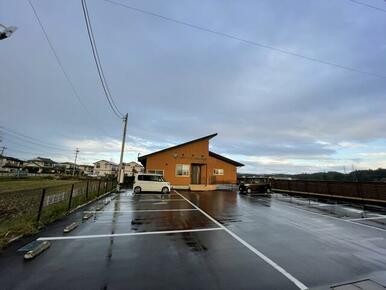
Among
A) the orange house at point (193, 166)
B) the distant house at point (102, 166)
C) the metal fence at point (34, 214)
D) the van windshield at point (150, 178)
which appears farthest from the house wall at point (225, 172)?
the distant house at point (102, 166)

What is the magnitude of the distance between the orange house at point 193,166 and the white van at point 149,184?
4.74 m

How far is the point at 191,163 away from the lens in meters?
26.4

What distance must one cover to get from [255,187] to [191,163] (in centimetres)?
735

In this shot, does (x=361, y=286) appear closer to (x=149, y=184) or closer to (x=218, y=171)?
(x=149, y=184)

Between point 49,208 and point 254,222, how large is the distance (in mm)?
7565

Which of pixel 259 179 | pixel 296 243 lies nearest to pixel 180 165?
pixel 259 179

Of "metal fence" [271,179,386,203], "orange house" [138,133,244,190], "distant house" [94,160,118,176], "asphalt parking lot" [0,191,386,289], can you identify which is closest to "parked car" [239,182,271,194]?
"metal fence" [271,179,386,203]

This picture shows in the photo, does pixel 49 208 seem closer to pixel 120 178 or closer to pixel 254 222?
pixel 254 222

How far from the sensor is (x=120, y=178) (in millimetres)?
21656

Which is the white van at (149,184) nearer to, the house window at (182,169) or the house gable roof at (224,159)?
the house window at (182,169)

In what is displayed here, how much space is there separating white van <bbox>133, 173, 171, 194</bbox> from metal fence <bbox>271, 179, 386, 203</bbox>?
42.3 feet

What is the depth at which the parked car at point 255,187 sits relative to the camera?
76.0 ft

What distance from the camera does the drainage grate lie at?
140 inches

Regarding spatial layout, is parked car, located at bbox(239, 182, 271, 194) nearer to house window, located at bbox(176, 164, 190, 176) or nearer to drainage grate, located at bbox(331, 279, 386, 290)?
house window, located at bbox(176, 164, 190, 176)
